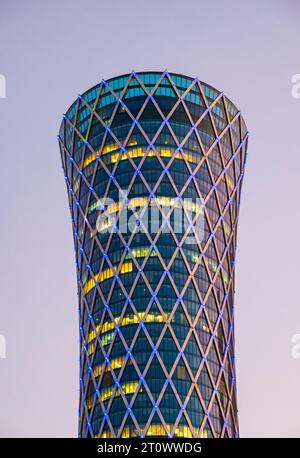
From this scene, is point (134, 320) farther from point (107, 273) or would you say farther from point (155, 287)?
point (107, 273)

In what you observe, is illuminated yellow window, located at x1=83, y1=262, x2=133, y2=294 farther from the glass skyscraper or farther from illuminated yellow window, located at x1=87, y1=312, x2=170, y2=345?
illuminated yellow window, located at x1=87, y1=312, x2=170, y2=345

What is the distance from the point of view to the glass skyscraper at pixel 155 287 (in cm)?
18612

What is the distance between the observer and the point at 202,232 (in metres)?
195

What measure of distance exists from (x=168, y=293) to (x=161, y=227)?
1353 cm

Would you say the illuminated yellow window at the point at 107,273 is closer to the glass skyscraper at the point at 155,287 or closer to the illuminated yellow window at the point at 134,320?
the glass skyscraper at the point at 155,287

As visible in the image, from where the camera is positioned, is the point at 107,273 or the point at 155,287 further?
the point at 107,273

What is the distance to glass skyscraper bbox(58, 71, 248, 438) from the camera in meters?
186

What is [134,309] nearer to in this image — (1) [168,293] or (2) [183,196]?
(1) [168,293]

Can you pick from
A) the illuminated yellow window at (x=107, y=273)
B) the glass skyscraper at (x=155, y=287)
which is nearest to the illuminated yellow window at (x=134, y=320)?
the glass skyscraper at (x=155, y=287)

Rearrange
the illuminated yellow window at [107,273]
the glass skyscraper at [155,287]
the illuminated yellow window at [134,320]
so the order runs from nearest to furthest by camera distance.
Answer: the glass skyscraper at [155,287], the illuminated yellow window at [134,320], the illuminated yellow window at [107,273]

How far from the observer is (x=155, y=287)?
190 meters

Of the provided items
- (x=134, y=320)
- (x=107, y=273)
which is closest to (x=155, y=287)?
(x=134, y=320)
